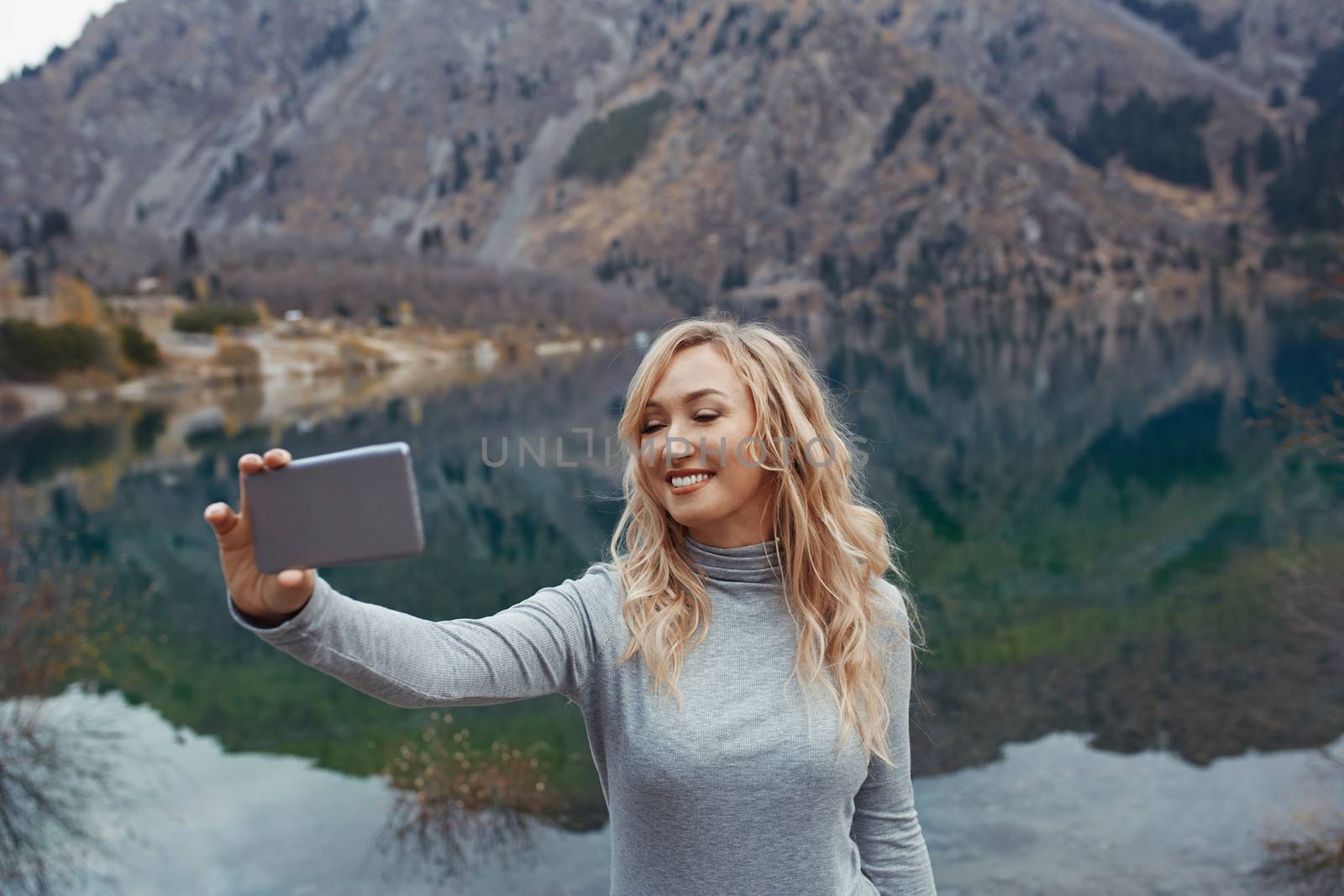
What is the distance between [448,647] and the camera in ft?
5.22

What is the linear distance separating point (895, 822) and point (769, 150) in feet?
461

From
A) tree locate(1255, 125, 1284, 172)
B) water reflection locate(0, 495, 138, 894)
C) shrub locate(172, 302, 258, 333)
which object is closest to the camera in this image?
water reflection locate(0, 495, 138, 894)

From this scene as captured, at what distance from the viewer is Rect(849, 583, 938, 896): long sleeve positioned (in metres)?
1.94

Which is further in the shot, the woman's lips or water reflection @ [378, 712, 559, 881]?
water reflection @ [378, 712, 559, 881]

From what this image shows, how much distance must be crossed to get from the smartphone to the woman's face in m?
0.63

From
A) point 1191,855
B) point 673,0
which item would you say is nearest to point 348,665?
point 1191,855

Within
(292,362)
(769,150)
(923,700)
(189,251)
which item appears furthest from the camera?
(769,150)

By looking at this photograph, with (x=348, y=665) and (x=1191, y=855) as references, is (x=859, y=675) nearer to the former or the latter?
(x=348, y=665)

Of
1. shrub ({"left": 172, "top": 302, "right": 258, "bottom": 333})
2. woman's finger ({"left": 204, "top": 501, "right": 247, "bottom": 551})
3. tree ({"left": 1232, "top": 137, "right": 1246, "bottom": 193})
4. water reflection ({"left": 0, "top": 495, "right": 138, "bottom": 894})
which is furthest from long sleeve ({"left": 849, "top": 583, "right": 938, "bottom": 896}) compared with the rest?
tree ({"left": 1232, "top": 137, "right": 1246, "bottom": 193})

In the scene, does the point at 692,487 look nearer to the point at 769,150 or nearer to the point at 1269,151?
the point at 769,150

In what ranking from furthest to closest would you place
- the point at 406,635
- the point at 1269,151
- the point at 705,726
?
the point at 1269,151
the point at 705,726
the point at 406,635

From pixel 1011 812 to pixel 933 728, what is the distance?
1483 mm

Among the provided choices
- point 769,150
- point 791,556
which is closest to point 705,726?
point 791,556

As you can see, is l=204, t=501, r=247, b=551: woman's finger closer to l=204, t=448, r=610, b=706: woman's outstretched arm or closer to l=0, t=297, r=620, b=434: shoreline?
l=204, t=448, r=610, b=706: woman's outstretched arm
